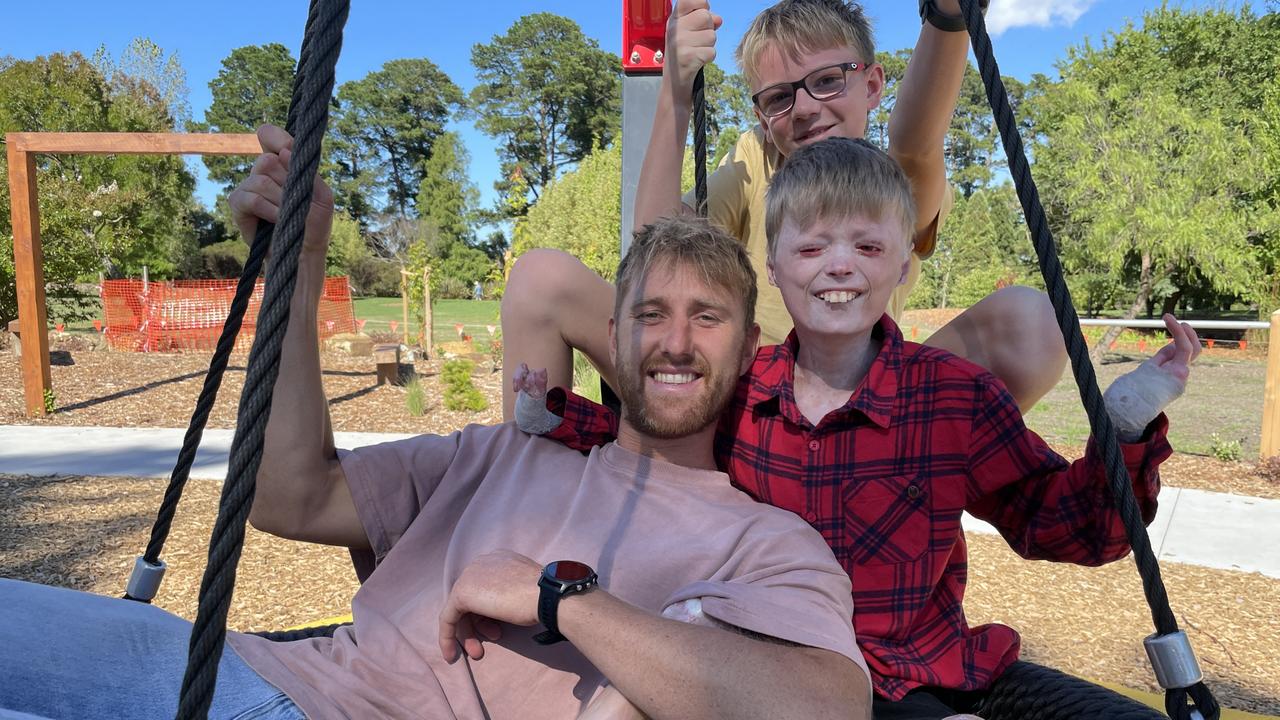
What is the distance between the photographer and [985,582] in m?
4.13

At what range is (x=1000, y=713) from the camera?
1.42 m

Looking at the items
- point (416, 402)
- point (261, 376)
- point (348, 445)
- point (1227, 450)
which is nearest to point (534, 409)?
point (261, 376)

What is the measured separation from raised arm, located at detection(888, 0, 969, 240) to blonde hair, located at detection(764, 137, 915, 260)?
0.17 metres

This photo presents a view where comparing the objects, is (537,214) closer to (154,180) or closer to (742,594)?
(154,180)

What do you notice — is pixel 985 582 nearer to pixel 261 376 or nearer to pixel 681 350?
pixel 681 350

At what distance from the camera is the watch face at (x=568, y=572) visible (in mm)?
1168

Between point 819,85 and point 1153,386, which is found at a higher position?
point 819,85

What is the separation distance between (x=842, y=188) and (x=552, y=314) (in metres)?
0.72

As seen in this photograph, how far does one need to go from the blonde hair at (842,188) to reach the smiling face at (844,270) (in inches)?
0.6

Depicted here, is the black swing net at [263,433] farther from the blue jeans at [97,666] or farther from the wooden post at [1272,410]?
the wooden post at [1272,410]

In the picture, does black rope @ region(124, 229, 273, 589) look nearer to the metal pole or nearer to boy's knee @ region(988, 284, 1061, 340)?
boy's knee @ region(988, 284, 1061, 340)

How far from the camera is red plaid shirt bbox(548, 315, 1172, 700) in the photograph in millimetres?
1313

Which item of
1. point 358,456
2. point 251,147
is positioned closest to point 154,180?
point 251,147

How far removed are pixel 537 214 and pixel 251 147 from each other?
28.9ft
